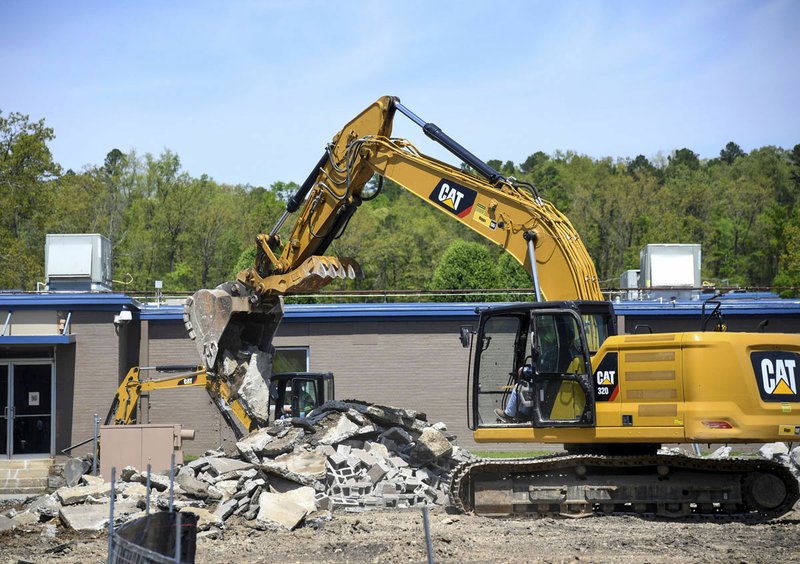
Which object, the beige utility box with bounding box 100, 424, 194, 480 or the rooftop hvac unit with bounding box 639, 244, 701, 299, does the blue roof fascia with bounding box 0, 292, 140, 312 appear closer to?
the beige utility box with bounding box 100, 424, 194, 480

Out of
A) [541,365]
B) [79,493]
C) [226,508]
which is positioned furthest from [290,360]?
[541,365]

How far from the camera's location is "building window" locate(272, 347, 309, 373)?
27.3m

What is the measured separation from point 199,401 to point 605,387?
15962mm

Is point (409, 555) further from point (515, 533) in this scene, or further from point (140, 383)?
point (140, 383)

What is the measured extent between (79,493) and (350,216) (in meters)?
6.81

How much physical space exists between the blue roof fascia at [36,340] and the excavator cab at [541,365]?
45.5ft

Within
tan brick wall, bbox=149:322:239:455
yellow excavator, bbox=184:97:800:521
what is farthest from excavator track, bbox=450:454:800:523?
tan brick wall, bbox=149:322:239:455

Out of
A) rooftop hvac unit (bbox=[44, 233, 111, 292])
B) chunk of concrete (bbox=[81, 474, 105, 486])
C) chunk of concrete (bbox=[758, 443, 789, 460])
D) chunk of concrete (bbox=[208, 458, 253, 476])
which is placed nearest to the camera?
chunk of concrete (bbox=[208, 458, 253, 476])

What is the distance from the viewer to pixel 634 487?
1382 centimetres

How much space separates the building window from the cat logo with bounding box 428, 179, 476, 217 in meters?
11.9

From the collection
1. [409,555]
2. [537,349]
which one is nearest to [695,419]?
[537,349]

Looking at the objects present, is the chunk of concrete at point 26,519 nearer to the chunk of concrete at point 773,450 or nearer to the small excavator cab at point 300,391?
the small excavator cab at point 300,391

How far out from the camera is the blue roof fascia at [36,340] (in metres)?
24.0

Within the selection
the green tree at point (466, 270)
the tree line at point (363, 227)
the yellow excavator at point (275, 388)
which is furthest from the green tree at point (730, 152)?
the yellow excavator at point (275, 388)
